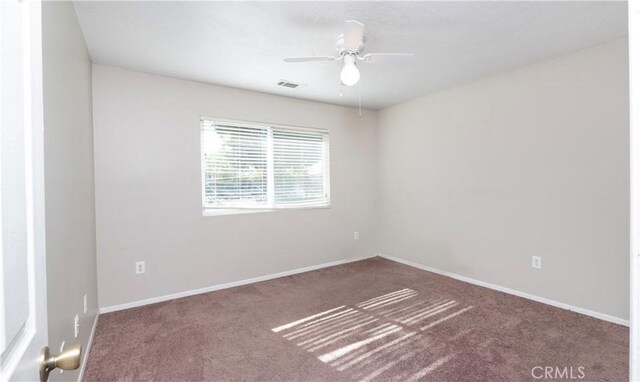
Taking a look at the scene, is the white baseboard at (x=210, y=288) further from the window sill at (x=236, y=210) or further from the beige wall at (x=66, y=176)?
the window sill at (x=236, y=210)

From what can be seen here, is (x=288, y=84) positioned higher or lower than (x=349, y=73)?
higher

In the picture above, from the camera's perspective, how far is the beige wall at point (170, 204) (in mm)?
2975

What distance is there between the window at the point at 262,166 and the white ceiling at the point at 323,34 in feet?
2.44

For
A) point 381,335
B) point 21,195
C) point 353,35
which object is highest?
point 353,35

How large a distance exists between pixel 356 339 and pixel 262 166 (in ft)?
7.99

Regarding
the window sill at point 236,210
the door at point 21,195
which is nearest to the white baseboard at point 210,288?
the window sill at point 236,210

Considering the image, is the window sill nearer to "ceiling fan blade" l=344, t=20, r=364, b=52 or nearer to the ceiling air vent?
the ceiling air vent

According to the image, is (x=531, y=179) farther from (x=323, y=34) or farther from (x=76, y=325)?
(x=76, y=325)

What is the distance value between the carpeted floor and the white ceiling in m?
2.46

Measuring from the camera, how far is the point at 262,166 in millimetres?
3961

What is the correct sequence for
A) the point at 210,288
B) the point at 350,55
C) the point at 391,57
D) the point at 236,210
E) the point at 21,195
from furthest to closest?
1. the point at 236,210
2. the point at 210,288
3. the point at 350,55
4. the point at 391,57
5. the point at 21,195

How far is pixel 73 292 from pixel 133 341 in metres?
0.85

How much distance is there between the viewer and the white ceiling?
6.75 feet

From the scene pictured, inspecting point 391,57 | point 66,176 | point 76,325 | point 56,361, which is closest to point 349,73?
point 391,57
